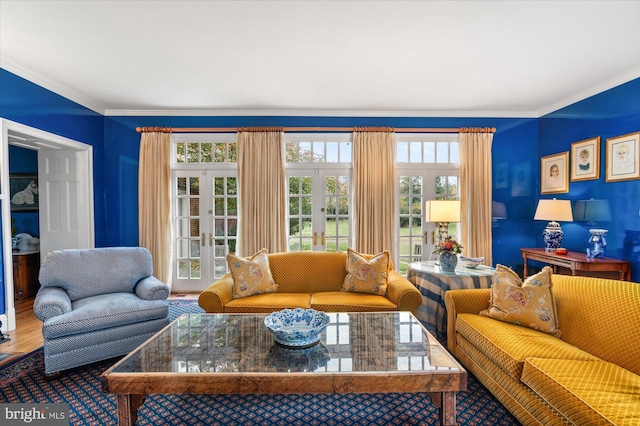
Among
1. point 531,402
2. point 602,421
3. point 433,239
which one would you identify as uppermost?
point 433,239

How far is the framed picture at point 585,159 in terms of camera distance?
3.78 meters

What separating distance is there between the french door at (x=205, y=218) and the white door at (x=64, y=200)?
1134 millimetres

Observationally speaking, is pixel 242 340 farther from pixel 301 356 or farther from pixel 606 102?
pixel 606 102

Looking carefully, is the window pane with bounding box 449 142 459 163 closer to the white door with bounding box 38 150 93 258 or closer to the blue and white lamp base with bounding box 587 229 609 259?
the blue and white lamp base with bounding box 587 229 609 259

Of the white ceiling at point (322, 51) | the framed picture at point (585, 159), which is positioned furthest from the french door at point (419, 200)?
the framed picture at point (585, 159)

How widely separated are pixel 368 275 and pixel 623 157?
10.4 ft

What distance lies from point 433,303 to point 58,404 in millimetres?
3033

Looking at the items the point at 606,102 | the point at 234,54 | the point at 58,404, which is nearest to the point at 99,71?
the point at 234,54

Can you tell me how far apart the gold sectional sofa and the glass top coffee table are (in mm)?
441

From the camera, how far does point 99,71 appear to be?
3.34m

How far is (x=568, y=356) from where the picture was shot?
1.77m

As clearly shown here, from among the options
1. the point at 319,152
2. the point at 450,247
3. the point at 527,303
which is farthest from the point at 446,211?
the point at 319,152

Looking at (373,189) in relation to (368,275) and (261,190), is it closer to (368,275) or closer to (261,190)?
(261,190)

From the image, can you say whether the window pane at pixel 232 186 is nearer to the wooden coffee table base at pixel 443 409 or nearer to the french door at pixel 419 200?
the french door at pixel 419 200
